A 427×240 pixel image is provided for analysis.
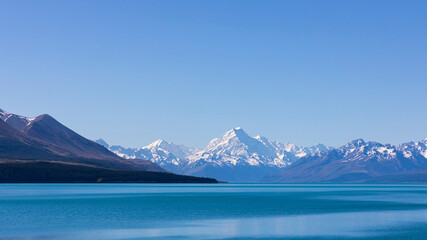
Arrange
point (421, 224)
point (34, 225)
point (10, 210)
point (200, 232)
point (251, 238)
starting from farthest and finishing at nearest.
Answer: point (10, 210) → point (421, 224) → point (34, 225) → point (200, 232) → point (251, 238)

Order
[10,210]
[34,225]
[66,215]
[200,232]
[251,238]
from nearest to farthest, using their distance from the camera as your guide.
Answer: [251,238] → [200,232] → [34,225] → [66,215] → [10,210]

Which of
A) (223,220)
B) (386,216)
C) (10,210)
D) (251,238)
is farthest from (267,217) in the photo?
(10,210)

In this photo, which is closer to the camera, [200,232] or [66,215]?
[200,232]

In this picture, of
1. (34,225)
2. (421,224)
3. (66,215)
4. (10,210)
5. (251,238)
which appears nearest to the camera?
(251,238)

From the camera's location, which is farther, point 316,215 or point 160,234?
point 316,215

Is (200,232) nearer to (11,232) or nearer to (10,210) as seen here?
(11,232)

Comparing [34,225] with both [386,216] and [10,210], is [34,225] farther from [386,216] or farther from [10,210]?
[386,216]

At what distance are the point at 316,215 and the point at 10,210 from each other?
5574 centimetres

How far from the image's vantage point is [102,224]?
81.5m

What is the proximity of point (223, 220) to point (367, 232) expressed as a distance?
2420 cm

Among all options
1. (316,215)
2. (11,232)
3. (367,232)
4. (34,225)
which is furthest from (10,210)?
(367,232)

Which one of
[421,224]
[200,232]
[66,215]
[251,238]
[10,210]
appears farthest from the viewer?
[10,210]

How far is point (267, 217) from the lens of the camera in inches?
3816

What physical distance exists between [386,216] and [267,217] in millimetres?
21665
